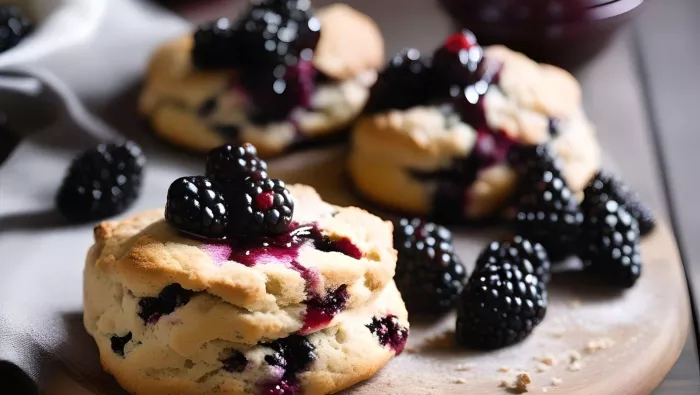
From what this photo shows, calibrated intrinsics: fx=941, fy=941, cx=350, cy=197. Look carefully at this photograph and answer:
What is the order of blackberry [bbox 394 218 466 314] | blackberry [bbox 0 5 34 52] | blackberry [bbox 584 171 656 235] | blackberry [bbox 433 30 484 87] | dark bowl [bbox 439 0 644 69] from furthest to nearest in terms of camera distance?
dark bowl [bbox 439 0 644 69] < blackberry [bbox 0 5 34 52] < blackberry [bbox 433 30 484 87] < blackberry [bbox 584 171 656 235] < blackberry [bbox 394 218 466 314]

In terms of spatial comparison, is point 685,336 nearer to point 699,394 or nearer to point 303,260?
point 699,394

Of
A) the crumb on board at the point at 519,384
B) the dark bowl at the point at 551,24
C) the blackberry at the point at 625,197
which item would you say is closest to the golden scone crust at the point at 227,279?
the crumb on board at the point at 519,384

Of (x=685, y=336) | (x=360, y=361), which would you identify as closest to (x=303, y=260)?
(x=360, y=361)

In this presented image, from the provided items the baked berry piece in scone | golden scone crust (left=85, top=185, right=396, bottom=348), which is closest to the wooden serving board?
golden scone crust (left=85, top=185, right=396, bottom=348)

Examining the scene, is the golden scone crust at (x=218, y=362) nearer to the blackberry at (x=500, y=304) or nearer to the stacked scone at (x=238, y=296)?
the stacked scone at (x=238, y=296)

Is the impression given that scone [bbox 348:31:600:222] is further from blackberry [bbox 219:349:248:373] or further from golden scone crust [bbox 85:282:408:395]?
blackberry [bbox 219:349:248:373]
